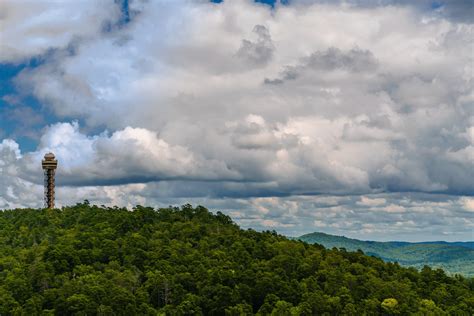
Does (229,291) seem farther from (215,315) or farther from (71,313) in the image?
(71,313)

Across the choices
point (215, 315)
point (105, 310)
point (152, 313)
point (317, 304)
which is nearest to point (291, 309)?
point (317, 304)

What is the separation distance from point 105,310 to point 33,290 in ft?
105

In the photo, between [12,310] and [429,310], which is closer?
[12,310]

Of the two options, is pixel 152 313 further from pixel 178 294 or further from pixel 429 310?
pixel 429 310

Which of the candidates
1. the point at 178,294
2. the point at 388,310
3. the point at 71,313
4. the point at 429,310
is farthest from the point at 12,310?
the point at 429,310

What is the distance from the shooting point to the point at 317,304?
7456 inches

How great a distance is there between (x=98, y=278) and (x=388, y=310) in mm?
89789

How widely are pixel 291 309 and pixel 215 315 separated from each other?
2367 cm

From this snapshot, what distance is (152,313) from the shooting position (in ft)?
589

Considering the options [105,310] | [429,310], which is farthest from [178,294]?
[429,310]

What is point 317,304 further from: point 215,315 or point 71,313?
point 71,313

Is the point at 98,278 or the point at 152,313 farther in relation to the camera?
the point at 98,278

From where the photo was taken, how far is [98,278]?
7825 inches

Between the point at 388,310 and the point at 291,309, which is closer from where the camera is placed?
the point at 291,309
